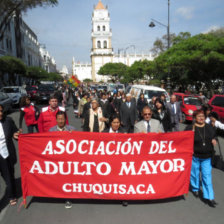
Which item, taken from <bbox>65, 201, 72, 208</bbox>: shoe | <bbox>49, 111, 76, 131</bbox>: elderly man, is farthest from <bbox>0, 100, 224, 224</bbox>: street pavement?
<bbox>49, 111, 76, 131</bbox>: elderly man

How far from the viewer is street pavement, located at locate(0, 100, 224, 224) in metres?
3.51

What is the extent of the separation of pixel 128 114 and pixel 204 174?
432 cm

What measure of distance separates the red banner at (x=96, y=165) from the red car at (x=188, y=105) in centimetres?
816

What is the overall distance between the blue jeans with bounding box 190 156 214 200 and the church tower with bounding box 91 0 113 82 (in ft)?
370

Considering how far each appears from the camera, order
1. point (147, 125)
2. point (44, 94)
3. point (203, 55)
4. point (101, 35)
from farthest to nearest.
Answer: point (101, 35), point (44, 94), point (203, 55), point (147, 125)

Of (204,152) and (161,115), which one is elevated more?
(161,115)

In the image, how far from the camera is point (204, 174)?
3918mm

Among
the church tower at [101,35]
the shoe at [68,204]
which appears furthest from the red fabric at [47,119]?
the church tower at [101,35]

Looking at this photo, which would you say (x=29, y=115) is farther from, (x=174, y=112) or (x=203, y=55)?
(x=203, y=55)

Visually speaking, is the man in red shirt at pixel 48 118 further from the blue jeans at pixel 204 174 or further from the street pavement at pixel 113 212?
the blue jeans at pixel 204 174

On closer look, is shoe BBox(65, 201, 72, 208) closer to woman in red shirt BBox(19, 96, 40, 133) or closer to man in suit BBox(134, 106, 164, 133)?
man in suit BBox(134, 106, 164, 133)

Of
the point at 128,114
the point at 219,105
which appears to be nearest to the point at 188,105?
the point at 219,105

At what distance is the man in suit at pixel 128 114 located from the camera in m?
7.99

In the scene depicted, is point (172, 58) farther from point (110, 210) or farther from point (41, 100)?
point (110, 210)
